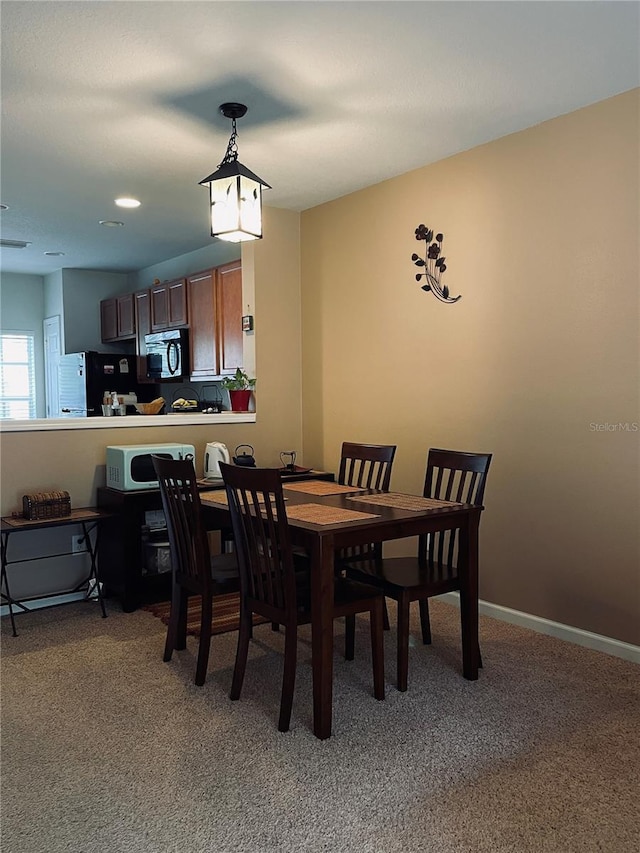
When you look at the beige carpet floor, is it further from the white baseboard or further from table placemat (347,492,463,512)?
table placemat (347,492,463,512)

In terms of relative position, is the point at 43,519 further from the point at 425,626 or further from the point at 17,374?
the point at 17,374

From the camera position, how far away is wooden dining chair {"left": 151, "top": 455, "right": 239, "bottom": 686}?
285cm

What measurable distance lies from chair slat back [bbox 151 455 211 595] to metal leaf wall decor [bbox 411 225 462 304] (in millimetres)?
1884

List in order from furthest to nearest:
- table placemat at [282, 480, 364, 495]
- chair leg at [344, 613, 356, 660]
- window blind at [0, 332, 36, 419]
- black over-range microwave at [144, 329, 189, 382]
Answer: window blind at [0, 332, 36, 419], black over-range microwave at [144, 329, 189, 382], table placemat at [282, 480, 364, 495], chair leg at [344, 613, 356, 660]

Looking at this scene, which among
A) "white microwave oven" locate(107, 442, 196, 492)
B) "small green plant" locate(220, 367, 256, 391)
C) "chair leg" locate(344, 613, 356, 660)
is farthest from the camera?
"small green plant" locate(220, 367, 256, 391)

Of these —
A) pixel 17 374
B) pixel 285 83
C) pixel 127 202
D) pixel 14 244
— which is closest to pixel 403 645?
pixel 285 83

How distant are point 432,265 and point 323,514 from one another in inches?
76.1

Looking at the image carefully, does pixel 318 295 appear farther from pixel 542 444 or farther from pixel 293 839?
pixel 293 839

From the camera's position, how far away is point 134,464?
3896 mm

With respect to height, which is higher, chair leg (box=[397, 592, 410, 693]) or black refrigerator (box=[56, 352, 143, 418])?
black refrigerator (box=[56, 352, 143, 418])

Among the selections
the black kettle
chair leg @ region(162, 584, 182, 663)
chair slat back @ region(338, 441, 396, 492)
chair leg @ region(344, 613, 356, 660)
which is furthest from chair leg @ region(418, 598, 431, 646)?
the black kettle

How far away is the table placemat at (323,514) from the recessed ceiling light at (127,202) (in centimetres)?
273

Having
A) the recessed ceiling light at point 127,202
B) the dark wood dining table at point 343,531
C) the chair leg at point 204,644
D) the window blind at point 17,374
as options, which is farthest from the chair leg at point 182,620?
the window blind at point 17,374

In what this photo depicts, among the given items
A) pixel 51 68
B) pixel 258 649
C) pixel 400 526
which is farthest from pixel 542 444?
pixel 51 68
